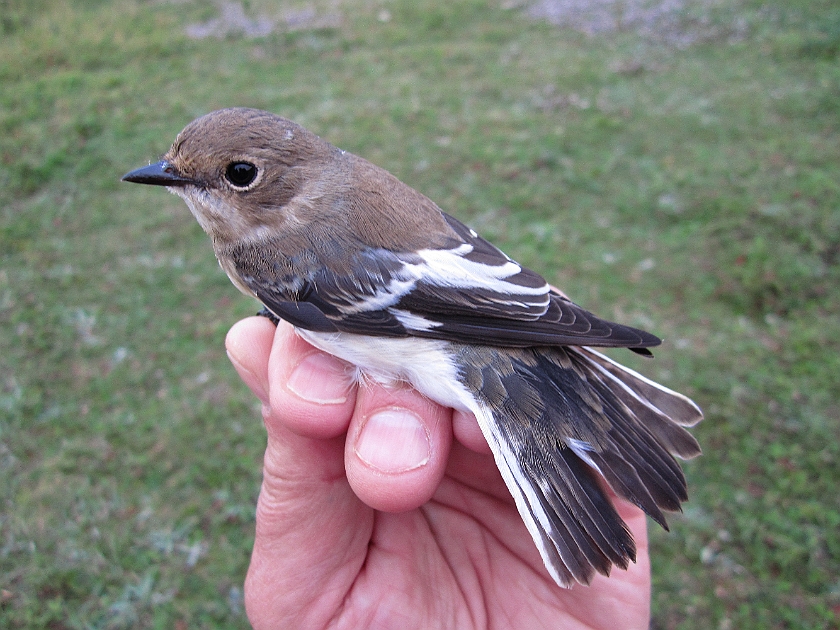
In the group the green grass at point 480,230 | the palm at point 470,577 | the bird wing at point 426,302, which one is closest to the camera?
the bird wing at point 426,302

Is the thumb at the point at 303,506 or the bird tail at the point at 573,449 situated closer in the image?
the bird tail at the point at 573,449

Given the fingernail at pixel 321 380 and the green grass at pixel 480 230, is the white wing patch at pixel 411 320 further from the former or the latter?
the green grass at pixel 480 230

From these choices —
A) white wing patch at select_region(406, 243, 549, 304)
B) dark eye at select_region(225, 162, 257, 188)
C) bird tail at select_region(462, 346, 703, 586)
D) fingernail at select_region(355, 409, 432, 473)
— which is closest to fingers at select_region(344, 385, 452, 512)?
fingernail at select_region(355, 409, 432, 473)

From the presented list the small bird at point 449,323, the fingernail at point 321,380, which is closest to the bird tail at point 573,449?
the small bird at point 449,323

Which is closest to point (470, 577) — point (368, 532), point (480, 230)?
point (368, 532)

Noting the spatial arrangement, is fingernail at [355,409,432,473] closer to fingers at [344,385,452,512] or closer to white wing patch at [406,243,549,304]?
fingers at [344,385,452,512]

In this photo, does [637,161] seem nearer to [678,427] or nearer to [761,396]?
[761,396]
